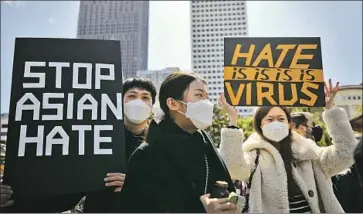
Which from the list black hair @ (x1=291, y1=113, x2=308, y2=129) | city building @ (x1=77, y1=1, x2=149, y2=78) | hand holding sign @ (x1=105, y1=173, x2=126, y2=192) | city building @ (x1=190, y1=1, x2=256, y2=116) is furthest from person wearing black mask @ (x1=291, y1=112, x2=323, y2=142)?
city building @ (x1=77, y1=1, x2=149, y2=78)

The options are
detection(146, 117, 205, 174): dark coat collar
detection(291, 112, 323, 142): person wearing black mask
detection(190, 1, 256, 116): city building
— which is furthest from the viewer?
detection(190, 1, 256, 116): city building

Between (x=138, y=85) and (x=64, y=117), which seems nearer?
(x=64, y=117)

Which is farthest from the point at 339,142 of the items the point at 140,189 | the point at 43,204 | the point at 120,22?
the point at 120,22

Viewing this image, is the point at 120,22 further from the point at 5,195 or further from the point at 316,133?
the point at 5,195

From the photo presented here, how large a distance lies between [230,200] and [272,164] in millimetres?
646

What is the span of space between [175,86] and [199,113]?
0.78 feet

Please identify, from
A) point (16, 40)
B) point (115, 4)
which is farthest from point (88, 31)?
point (16, 40)

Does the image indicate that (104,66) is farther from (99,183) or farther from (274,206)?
(274,206)

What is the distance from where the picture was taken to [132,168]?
192 cm

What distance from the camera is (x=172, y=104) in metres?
2.06

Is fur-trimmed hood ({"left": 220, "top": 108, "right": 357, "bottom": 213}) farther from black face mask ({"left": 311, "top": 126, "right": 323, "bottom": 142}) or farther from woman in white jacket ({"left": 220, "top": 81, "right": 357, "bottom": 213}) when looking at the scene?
black face mask ({"left": 311, "top": 126, "right": 323, "bottom": 142})

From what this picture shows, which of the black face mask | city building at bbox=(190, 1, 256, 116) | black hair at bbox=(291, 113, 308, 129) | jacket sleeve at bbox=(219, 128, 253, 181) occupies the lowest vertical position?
jacket sleeve at bbox=(219, 128, 253, 181)

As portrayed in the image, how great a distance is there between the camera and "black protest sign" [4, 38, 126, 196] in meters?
1.88

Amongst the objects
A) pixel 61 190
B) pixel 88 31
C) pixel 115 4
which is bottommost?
pixel 61 190
